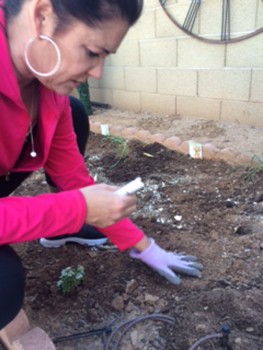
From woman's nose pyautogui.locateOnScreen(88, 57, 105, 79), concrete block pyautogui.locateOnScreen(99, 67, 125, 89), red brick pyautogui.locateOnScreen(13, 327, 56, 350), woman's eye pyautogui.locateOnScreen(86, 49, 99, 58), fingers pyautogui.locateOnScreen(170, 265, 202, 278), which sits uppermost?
woman's eye pyautogui.locateOnScreen(86, 49, 99, 58)

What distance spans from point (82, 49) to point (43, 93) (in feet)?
1.00

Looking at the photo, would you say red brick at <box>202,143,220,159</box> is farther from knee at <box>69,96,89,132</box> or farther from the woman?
the woman

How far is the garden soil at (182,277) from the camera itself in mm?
1192

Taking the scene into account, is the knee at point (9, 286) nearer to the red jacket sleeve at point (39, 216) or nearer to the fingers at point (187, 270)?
the red jacket sleeve at point (39, 216)

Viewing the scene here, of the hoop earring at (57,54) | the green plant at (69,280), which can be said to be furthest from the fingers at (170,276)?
the hoop earring at (57,54)

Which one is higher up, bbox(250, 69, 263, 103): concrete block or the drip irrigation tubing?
bbox(250, 69, 263, 103): concrete block

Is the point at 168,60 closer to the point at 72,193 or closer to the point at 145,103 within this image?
the point at 145,103

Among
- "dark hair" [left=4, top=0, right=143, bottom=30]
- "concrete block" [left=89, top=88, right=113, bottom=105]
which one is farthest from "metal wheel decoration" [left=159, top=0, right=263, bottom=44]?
"dark hair" [left=4, top=0, right=143, bottom=30]

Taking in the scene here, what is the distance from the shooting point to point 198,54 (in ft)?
9.48

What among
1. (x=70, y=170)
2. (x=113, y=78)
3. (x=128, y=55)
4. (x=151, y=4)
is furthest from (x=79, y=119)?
(x=113, y=78)

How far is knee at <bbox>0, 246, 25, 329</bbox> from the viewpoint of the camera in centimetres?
95

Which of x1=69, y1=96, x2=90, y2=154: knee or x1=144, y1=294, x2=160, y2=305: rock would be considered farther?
x1=69, y1=96, x2=90, y2=154: knee

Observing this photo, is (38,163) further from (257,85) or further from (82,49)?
(257,85)

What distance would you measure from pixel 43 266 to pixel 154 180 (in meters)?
0.90
